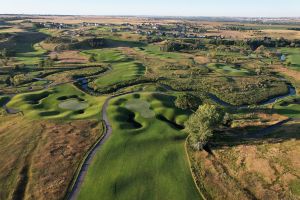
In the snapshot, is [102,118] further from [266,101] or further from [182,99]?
[266,101]

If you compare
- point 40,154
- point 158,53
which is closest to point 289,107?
point 40,154

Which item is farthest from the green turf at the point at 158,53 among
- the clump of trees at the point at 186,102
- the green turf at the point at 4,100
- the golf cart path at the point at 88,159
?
the golf cart path at the point at 88,159

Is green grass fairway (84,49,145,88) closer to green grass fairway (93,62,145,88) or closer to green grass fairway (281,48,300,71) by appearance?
green grass fairway (93,62,145,88)

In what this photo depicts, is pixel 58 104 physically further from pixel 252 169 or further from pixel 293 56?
pixel 293 56

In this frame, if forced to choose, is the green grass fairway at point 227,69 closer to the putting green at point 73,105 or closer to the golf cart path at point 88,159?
the putting green at point 73,105

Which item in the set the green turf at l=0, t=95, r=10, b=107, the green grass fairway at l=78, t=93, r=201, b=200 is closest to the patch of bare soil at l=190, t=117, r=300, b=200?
the green grass fairway at l=78, t=93, r=201, b=200

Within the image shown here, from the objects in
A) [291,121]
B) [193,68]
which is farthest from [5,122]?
[193,68]
